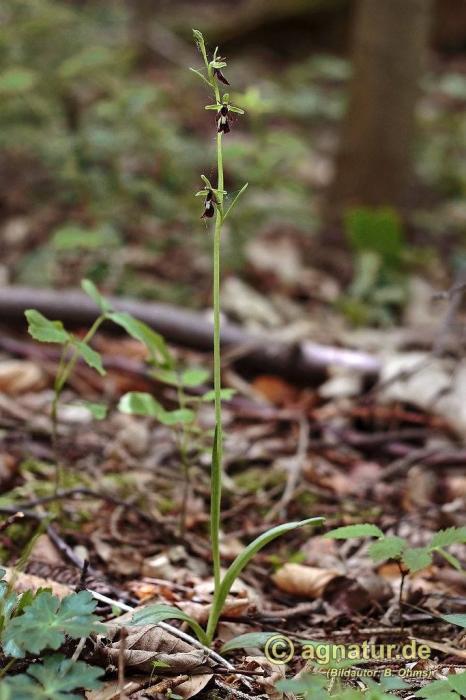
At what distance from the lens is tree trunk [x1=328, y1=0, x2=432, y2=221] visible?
4.08m

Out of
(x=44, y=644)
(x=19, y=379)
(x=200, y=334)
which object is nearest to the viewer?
(x=44, y=644)

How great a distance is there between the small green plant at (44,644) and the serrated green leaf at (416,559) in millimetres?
618

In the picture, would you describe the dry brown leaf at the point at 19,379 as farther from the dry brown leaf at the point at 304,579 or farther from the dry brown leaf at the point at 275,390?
the dry brown leaf at the point at 304,579

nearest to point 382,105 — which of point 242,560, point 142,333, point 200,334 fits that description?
point 200,334

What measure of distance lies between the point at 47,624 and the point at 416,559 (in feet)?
2.36

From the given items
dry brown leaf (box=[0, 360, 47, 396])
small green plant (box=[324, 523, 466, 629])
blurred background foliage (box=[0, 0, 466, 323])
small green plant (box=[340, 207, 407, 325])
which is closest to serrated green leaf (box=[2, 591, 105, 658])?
small green plant (box=[324, 523, 466, 629])

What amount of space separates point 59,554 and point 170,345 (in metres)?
1.48

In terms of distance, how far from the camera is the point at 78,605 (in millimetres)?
1231

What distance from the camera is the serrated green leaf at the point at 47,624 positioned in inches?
45.7

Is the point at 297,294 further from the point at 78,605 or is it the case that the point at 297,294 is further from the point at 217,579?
the point at 78,605

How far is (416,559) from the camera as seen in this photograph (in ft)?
4.66

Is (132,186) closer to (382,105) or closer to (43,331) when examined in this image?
(382,105)

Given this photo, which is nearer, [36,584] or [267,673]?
[267,673]

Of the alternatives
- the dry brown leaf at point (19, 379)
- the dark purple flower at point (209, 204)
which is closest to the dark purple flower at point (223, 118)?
the dark purple flower at point (209, 204)
